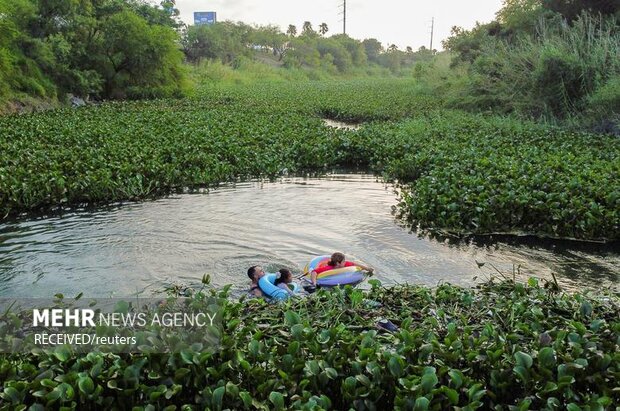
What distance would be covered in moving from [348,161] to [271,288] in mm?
7864

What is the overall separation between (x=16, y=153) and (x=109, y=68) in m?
15.6

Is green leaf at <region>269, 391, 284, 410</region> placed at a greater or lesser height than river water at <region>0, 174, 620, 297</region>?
greater

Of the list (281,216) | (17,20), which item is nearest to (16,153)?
(281,216)

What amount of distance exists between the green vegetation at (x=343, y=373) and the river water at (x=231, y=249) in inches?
81.7

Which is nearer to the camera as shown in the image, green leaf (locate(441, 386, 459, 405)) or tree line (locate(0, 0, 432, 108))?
green leaf (locate(441, 386, 459, 405))

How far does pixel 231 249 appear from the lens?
7258 mm

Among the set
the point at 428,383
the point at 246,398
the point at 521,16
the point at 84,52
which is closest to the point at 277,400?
the point at 246,398

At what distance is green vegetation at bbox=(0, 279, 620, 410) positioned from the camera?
3.07 m

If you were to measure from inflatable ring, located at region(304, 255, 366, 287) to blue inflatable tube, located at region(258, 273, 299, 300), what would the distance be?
37 centimetres

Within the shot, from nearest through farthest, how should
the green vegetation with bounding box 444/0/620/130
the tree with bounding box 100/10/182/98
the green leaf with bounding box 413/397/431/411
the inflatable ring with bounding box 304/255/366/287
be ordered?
the green leaf with bounding box 413/397/431/411, the inflatable ring with bounding box 304/255/366/287, the green vegetation with bounding box 444/0/620/130, the tree with bounding box 100/10/182/98

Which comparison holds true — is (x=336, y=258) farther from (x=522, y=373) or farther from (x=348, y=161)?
(x=348, y=161)

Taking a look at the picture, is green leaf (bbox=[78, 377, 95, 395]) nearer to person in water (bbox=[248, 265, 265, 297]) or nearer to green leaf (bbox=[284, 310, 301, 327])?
green leaf (bbox=[284, 310, 301, 327])

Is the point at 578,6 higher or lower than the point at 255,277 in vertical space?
higher

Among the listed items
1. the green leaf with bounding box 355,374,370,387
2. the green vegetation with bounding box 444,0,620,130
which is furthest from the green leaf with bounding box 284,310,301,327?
the green vegetation with bounding box 444,0,620,130
